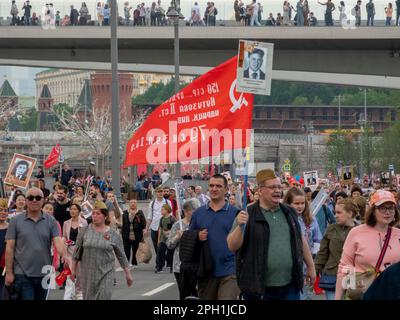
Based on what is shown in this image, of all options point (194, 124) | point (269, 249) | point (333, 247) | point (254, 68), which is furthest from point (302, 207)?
point (269, 249)

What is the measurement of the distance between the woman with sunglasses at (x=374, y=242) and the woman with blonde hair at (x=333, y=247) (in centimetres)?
281

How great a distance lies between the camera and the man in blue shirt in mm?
11422

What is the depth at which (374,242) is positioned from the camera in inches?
381

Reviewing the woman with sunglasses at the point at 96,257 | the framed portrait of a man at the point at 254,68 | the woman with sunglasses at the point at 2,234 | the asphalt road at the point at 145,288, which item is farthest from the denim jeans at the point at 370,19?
the woman with sunglasses at the point at 96,257

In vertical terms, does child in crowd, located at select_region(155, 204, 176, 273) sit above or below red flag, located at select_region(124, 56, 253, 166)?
below

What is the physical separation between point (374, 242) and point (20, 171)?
56.5 ft

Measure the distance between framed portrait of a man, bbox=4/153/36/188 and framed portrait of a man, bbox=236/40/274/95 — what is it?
13.4m

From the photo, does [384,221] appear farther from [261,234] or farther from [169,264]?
[169,264]

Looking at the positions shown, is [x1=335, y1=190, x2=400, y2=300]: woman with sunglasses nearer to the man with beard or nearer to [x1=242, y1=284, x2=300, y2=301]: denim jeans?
[x1=242, y1=284, x2=300, y2=301]: denim jeans

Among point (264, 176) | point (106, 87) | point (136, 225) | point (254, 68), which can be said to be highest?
point (106, 87)

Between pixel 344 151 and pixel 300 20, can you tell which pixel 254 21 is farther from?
pixel 344 151

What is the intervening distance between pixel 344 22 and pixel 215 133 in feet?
112

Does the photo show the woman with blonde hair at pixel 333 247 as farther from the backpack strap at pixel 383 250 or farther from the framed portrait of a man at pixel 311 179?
the framed portrait of a man at pixel 311 179

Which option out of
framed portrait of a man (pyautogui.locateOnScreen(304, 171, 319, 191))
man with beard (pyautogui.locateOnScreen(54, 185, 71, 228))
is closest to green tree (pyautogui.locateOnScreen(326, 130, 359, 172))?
framed portrait of a man (pyautogui.locateOnScreen(304, 171, 319, 191))
